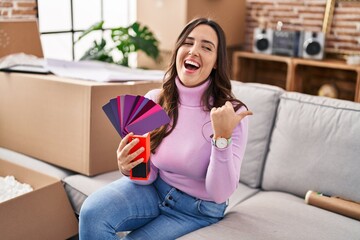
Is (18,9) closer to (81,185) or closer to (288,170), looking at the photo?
(81,185)

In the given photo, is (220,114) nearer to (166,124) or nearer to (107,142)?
(166,124)

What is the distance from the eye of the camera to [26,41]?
7.98 ft

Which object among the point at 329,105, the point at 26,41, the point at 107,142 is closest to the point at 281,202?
the point at 329,105

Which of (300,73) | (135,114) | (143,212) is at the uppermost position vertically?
(135,114)

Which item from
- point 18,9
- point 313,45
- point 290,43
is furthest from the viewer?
point 290,43

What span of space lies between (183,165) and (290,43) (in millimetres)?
2458

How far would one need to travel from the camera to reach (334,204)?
1.62m

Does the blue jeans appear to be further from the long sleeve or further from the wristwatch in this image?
the wristwatch

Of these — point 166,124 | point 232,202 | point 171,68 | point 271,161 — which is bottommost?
point 232,202

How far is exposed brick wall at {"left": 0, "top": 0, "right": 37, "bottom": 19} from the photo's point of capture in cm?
262

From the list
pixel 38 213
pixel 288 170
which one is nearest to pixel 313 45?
pixel 288 170

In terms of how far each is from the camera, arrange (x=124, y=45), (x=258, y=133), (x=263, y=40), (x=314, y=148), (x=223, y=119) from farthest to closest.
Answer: (x=263, y=40) → (x=124, y=45) → (x=258, y=133) → (x=314, y=148) → (x=223, y=119)

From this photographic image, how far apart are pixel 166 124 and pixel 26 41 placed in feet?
4.48

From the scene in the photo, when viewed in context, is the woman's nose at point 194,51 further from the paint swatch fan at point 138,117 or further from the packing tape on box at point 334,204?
the packing tape on box at point 334,204
